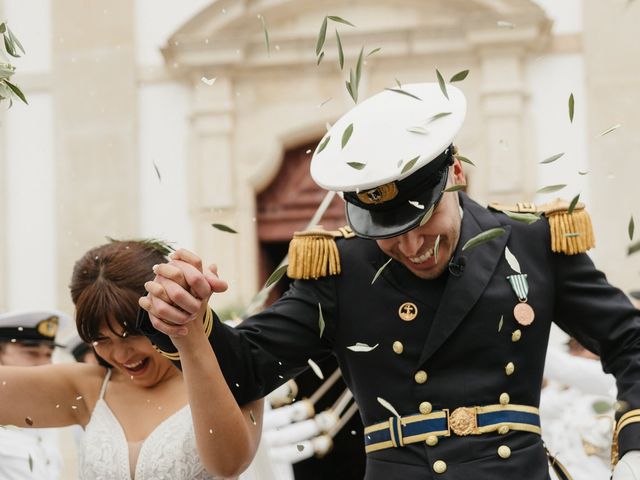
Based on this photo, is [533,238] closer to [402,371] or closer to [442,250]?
[442,250]

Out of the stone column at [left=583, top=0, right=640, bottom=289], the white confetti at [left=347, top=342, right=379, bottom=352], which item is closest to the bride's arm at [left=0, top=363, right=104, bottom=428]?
the white confetti at [left=347, top=342, right=379, bottom=352]

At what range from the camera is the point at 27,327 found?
196 inches

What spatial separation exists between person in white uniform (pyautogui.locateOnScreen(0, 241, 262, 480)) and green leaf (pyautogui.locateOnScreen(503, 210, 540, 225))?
2.95 ft

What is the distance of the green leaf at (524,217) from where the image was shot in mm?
2592

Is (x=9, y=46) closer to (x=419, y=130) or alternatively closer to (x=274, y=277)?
(x=274, y=277)

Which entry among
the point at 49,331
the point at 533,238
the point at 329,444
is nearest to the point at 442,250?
the point at 533,238

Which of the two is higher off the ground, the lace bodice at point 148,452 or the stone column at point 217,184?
the stone column at point 217,184

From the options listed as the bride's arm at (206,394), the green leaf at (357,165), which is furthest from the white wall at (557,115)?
the bride's arm at (206,394)

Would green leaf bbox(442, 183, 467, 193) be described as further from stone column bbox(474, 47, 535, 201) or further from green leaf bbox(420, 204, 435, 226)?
stone column bbox(474, 47, 535, 201)

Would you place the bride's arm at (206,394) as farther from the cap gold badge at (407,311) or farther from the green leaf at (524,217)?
the green leaf at (524,217)

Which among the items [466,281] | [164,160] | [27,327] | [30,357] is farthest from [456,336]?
[164,160]

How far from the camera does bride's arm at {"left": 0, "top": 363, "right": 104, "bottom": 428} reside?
296cm

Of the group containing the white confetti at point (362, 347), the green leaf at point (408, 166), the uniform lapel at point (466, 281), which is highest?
the green leaf at point (408, 166)

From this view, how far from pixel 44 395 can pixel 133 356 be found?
264mm
